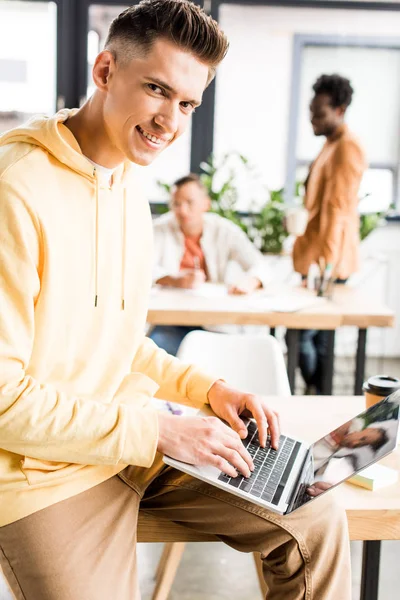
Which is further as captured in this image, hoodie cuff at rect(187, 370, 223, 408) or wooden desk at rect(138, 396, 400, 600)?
hoodie cuff at rect(187, 370, 223, 408)

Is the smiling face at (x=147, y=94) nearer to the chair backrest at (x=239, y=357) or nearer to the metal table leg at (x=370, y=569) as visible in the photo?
the metal table leg at (x=370, y=569)

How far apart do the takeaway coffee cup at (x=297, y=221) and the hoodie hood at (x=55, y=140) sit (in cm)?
256

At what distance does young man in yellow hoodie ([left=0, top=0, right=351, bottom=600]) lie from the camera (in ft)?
3.77

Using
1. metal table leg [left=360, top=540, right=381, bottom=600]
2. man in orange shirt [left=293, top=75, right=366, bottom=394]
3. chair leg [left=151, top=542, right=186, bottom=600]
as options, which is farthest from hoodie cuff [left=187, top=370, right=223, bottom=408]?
man in orange shirt [left=293, top=75, right=366, bottom=394]

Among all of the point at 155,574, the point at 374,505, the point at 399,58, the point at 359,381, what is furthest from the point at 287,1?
the point at 374,505

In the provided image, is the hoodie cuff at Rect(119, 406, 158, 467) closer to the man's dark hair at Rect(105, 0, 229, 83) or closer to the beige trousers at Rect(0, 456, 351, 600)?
the beige trousers at Rect(0, 456, 351, 600)

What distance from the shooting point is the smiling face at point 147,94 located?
1248 millimetres

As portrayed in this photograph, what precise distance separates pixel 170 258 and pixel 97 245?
2.35 metres

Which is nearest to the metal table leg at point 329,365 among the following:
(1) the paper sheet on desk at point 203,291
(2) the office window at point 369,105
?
(1) the paper sheet on desk at point 203,291

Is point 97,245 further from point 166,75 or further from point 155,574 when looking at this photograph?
point 155,574

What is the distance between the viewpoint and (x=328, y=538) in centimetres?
117

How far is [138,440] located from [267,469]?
233 mm

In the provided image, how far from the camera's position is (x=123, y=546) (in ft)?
4.04

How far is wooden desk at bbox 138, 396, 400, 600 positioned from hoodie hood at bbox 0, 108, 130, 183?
2.16 feet
